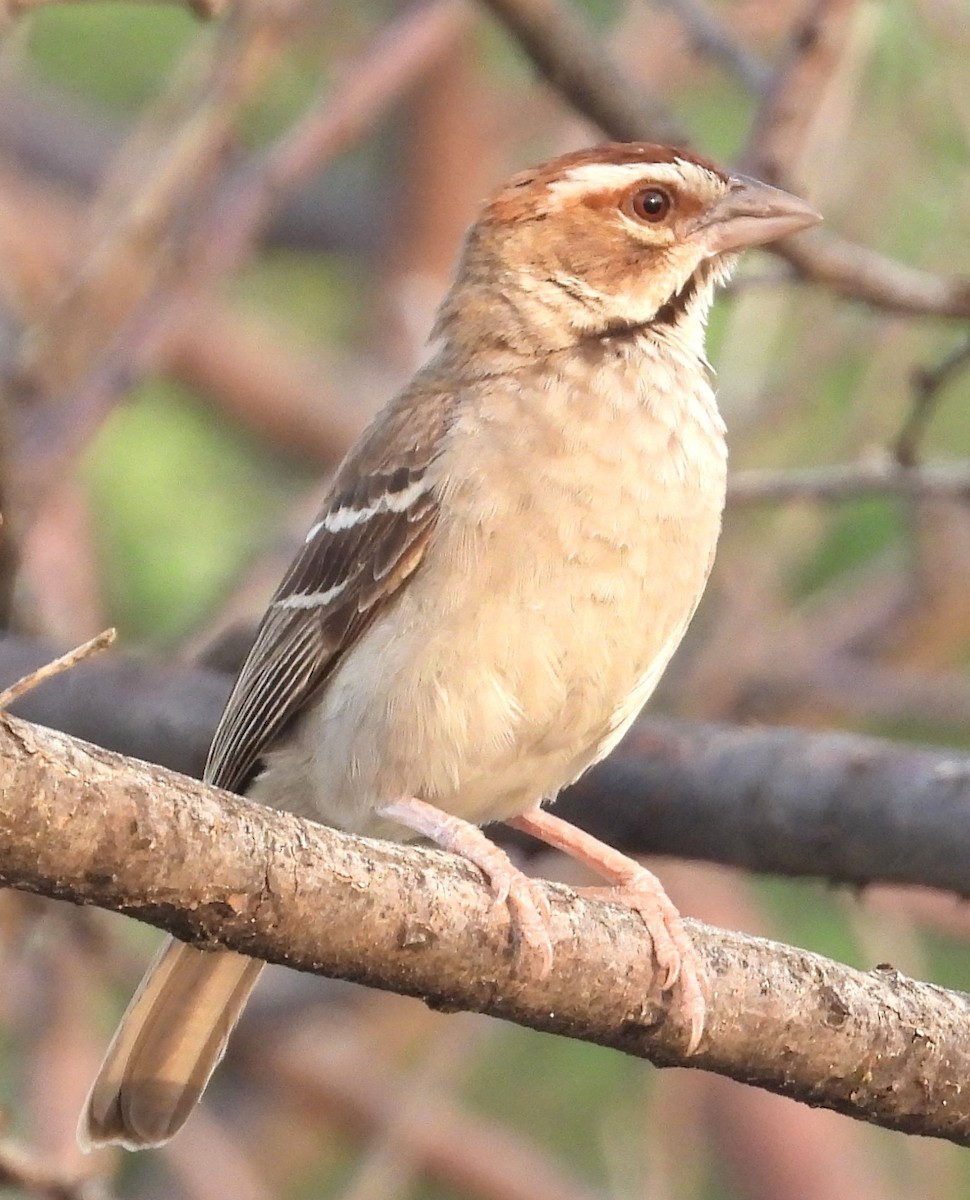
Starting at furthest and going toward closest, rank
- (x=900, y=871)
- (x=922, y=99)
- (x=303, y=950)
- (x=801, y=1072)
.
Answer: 1. (x=922, y=99)
2. (x=900, y=871)
3. (x=801, y=1072)
4. (x=303, y=950)

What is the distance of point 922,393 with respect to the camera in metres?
5.04

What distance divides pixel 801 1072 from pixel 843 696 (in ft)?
15.2

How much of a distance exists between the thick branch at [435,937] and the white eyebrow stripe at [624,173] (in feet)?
6.35

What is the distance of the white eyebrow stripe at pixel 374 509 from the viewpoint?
447 cm

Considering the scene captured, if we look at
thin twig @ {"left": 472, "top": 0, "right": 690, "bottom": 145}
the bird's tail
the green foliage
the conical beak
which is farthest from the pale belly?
the green foliage

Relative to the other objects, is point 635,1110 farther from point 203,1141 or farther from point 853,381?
point 853,381

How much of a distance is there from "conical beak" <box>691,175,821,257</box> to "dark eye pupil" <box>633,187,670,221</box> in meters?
0.09

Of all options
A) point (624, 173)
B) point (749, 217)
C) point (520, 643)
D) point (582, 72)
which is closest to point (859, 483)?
point (749, 217)

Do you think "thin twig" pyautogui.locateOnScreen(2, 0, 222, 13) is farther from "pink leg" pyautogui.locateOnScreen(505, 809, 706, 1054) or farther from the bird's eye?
"pink leg" pyautogui.locateOnScreen(505, 809, 706, 1054)

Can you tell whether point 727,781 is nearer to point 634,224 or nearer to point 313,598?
point 313,598

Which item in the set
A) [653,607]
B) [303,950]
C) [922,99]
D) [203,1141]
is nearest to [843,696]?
[922,99]

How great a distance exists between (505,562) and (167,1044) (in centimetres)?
134

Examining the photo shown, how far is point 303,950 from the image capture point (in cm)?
306

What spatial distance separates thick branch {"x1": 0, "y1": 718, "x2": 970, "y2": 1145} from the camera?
279 centimetres
